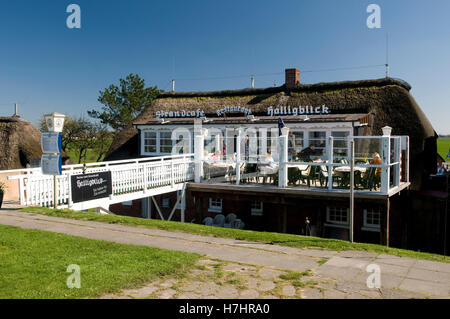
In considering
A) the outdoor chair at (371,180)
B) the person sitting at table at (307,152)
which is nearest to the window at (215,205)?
the person sitting at table at (307,152)

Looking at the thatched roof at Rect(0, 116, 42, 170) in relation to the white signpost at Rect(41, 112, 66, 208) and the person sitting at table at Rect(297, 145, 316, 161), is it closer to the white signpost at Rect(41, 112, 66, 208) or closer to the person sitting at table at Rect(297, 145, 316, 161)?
the white signpost at Rect(41, 112, 66, 208)

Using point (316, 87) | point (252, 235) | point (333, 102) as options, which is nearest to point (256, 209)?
point (333, 102)

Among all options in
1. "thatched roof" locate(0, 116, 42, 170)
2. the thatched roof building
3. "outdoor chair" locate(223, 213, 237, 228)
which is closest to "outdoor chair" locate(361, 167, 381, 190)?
the thatched roof building

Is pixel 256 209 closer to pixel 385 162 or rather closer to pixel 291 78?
pixel 385 162

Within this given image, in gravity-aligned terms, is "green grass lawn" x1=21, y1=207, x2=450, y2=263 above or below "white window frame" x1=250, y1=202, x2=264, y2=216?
above

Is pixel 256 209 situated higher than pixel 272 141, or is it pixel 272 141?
pixel 272 141

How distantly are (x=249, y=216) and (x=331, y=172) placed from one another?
5.92 m

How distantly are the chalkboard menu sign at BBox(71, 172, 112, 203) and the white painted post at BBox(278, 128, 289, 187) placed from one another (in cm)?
558

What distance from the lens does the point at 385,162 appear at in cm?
1189

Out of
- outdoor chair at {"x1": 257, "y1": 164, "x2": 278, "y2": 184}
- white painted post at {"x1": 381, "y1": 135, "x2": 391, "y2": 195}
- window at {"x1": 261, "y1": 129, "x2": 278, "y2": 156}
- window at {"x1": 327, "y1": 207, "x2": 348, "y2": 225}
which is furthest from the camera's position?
window at {"x1": 261, "y1": 129, "x2": 278, "y2": 156}

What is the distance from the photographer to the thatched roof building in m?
17.6

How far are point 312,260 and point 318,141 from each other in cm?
1100
